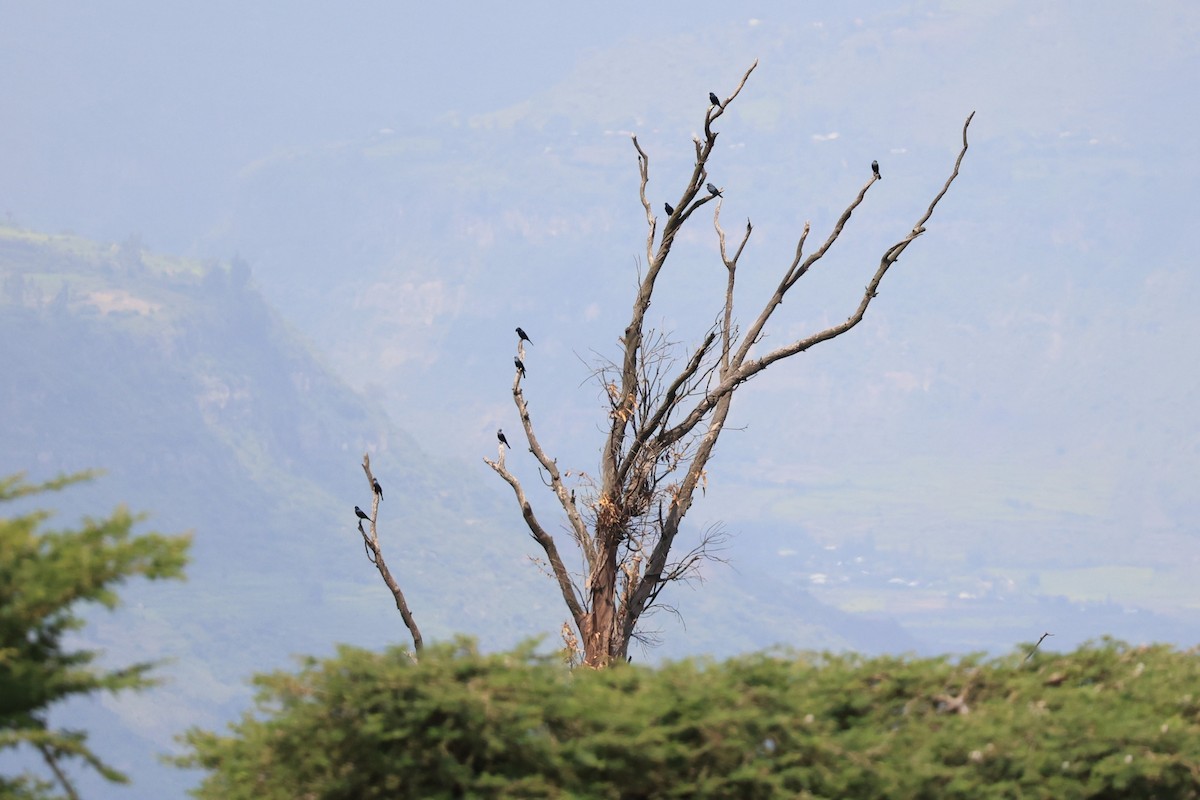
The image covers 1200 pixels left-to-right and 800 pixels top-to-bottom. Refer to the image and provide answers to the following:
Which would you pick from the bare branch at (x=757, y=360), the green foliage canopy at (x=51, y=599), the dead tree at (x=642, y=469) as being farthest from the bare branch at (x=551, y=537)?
the green foliage canopy at (x=51, y=599)

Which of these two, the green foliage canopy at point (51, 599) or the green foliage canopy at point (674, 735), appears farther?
the green foliage canopy at point (674, 735)

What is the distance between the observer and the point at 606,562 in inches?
498

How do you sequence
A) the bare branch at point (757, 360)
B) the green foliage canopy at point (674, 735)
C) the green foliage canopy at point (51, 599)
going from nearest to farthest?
the green foliage canopy at point (51, 599)
the green foliage canopy at point (674, 735)
the bare branch at point (757, 360)

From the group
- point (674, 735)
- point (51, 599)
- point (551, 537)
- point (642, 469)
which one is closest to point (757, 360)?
point (642, 469)

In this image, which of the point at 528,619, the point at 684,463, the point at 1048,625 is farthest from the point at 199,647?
the point at 684,463

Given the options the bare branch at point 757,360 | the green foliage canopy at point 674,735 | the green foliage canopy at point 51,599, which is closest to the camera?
the green foliage canopy at point 51,599

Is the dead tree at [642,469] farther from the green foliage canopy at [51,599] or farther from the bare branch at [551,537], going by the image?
the green foliage canopy at [51,599]

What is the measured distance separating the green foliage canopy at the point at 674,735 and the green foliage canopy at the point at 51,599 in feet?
2.38

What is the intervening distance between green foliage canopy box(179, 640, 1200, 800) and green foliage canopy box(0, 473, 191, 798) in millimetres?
725

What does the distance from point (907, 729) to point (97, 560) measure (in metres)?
3.00

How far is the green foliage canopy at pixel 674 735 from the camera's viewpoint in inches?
241

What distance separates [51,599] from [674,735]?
7.21 ft

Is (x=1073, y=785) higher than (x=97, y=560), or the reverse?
(x=97, y=560)

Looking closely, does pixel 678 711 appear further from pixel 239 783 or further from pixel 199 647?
pixel 199 647
